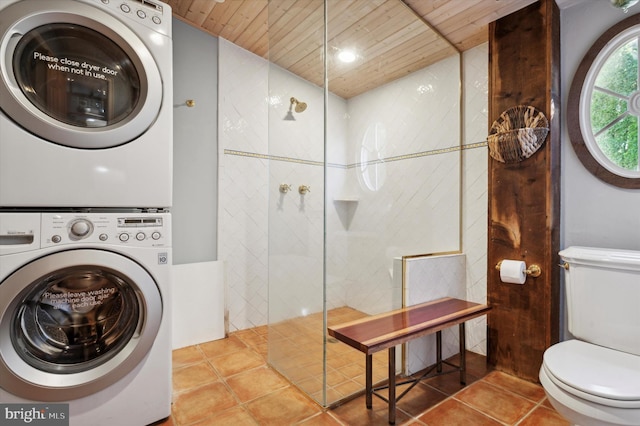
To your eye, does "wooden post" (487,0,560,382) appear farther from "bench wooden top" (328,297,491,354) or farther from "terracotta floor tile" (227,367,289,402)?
"terracotta floor tile" (227,367,289,402)

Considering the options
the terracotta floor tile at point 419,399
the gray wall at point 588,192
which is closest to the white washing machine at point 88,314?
the terracotta floor tile at point 419,399

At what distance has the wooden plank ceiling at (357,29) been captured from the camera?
1901 mm

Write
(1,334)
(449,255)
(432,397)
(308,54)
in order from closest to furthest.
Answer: (1,334)
(432,397)
(308,54)
(449,255)

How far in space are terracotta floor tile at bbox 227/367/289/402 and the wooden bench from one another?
1.83ft

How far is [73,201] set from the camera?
127 centimetres

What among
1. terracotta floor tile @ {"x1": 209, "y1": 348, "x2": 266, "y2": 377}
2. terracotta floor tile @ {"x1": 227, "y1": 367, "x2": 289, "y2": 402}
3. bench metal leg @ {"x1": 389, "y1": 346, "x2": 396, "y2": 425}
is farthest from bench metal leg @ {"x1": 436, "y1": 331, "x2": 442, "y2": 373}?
terracotta floor tile @ {"x1": 209, "y1": 348, "x2": 266, "y2": 377}

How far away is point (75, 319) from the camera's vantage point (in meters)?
A: 1.32

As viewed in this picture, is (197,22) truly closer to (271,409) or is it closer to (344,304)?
(344,304)

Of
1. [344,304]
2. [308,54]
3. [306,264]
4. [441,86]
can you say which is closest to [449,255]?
[344,304]

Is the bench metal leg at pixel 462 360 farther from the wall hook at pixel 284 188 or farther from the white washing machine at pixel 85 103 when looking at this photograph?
the white washing machine at pixel 85 103

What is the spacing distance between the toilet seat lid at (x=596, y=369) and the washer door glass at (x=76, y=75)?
217cm

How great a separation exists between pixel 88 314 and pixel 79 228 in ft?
1.27

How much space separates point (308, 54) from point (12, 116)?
1467mm

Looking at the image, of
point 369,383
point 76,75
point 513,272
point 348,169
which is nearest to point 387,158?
point 348,169
